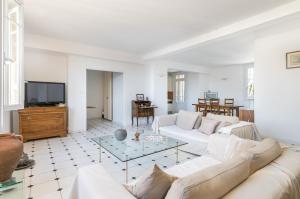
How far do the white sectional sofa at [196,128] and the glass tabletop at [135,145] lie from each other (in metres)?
0.52

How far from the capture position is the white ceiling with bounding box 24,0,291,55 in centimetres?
276

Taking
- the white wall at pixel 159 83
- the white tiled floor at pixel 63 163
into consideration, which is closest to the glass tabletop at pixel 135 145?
the white tiled floor at pixel 63 163

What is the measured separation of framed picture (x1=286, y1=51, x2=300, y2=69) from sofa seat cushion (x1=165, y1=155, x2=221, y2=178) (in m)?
3.32

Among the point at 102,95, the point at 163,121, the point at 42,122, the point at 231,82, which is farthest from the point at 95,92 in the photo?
the point at 231,82

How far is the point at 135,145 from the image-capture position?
2.83 metres

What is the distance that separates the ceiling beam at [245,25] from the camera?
2.70m

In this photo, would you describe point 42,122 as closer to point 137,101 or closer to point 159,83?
point 137,101

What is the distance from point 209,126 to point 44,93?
4256mm

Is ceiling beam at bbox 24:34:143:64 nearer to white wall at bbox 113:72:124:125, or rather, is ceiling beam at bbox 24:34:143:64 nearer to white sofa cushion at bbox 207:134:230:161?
white wall at bbox 113:72:124:125

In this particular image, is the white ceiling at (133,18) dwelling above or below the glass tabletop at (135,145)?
above

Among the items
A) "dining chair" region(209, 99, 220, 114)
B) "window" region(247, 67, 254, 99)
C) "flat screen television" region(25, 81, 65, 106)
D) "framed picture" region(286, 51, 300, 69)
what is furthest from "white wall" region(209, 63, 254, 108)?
"flat screen television" region(25, 81, 65, 106)

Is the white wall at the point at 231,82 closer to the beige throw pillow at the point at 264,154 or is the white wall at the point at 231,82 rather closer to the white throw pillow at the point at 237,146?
the white throw pillow at the point at 237,146

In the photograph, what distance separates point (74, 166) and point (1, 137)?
5.52 ft

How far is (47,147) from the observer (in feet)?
12.5
